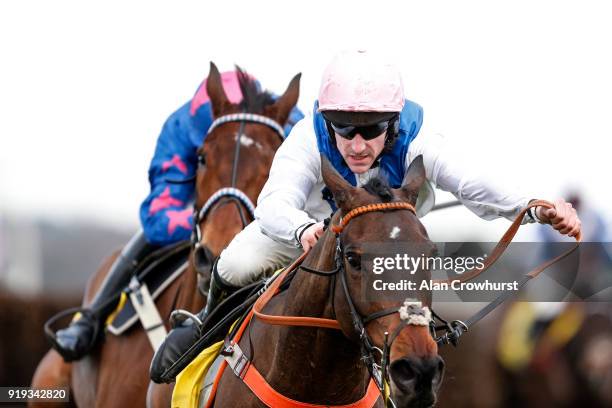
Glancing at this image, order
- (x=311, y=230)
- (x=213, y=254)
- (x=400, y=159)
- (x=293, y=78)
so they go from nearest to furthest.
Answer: (x=311, y=230), (x=400, y=159), (x=213, y=254), (x=293, y=78)

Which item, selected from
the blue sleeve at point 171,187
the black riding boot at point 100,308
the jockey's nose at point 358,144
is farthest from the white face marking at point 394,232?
the black riding boot at point 100,308

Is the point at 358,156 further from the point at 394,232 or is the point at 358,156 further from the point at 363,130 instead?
the point at 394,232

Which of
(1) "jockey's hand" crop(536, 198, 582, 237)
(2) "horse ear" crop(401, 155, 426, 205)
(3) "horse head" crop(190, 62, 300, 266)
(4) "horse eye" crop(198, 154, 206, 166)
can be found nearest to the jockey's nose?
(2) "horse ear" crop(401, 155, 426, 205)

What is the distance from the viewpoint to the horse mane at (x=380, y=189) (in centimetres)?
400

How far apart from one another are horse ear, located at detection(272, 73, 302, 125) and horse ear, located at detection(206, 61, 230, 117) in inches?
12.7

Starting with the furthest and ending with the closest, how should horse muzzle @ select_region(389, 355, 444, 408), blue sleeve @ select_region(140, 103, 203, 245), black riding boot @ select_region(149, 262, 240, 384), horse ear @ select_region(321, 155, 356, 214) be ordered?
1. blue sleeve @ select_region(140, 103, 203, 245)
2. black riding boot @ select_region(149, 262, 240, 384)
3. horse ear @ select_region(321, 155, 356, 214)
4. horse muzzle @ select_region(389, 355, 444, 408)

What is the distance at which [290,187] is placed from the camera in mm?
4680

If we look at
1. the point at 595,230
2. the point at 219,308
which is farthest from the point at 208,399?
the point at 595,230

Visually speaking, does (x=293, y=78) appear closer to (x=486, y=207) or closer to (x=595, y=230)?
(x=486, y=207)

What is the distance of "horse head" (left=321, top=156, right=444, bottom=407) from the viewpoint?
3.66 m

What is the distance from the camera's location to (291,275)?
4676 mm

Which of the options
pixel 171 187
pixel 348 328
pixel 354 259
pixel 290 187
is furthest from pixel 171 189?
pixel 354 259

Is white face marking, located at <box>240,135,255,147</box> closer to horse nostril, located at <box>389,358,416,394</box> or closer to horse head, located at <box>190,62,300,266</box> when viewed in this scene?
horse head, located at <box>190,62,300,266</box>

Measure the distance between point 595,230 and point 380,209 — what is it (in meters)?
7.18
